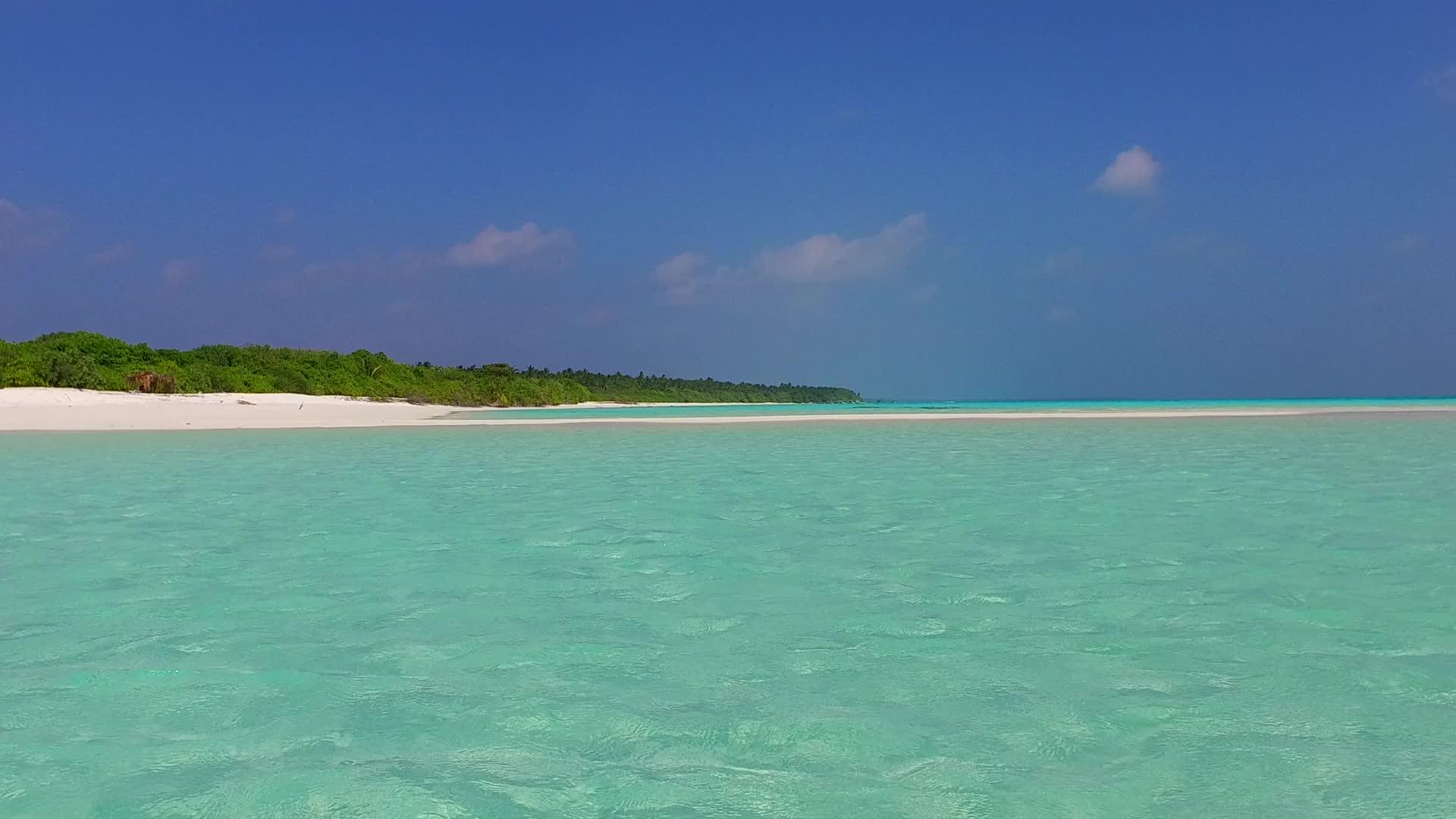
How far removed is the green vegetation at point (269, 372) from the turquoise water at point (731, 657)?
34.2 meters

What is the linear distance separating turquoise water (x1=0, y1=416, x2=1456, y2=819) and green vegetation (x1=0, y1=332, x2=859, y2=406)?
34226 mm

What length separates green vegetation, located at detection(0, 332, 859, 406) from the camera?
3622 cm

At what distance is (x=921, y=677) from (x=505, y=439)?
1761 cm

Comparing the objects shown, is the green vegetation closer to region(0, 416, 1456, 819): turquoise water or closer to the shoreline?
the shoreline

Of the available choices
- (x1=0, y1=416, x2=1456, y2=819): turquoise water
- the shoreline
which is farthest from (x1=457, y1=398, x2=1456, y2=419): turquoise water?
(x1=0, y1=416, x2=1456, y2=819): turquoise water

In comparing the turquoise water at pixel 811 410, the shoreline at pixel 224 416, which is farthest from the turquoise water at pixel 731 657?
the turquoise water at pixel 811 410

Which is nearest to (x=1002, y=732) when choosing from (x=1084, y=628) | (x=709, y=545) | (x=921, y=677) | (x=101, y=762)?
(x=921, y=677)

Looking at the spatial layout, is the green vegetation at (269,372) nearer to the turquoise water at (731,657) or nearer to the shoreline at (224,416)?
the shoreline at (224,416)

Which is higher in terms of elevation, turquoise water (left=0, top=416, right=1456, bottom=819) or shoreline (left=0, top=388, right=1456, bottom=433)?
shoreline (left=0, top=388, right=1456, bottom=433)

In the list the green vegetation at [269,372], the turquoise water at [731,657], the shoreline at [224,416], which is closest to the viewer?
the turquoise water at [731,657]

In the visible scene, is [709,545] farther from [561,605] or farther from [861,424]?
[861,424]

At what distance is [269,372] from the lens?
50344 mm

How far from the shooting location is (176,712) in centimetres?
327

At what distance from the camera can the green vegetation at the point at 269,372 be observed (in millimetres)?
36219
